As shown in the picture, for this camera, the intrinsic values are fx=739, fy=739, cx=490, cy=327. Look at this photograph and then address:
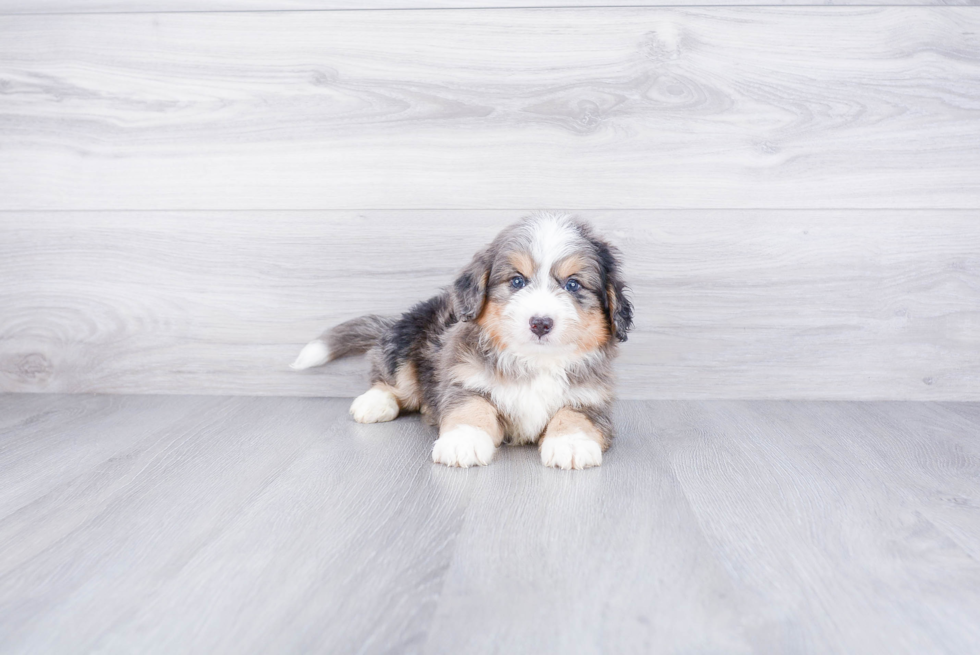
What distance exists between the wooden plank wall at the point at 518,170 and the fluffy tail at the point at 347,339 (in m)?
0.14

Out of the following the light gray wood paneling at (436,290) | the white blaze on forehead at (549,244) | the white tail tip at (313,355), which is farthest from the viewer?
the light gray wood paneling at (436,290)

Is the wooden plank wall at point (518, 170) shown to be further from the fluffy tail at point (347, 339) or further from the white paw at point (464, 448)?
the white paw at point (464, 448)

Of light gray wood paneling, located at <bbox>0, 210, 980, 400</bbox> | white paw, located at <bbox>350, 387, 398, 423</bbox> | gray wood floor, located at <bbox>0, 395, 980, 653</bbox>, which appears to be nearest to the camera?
gray wood floor, located at <bbox>0, 395, 980, 653</bbox>

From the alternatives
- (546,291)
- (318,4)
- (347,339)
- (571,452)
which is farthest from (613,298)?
(318,4)

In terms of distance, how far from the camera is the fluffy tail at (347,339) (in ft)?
8.57

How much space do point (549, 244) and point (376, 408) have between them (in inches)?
33.5

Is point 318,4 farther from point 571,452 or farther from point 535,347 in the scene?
point 571,452

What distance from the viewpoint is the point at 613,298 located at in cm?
210

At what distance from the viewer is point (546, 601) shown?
3.94 ft

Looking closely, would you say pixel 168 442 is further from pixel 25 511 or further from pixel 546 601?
pixel 546 601

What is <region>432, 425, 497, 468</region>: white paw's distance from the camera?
1925 mm

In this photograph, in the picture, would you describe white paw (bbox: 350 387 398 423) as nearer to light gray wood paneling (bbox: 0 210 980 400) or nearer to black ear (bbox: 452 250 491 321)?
light gray wood paneling (bbox: 0 210 980 400)

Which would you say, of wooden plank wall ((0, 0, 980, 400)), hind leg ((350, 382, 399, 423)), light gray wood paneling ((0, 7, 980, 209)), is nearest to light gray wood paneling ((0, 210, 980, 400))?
wooden plank wall ((0, 0, 980, 400))

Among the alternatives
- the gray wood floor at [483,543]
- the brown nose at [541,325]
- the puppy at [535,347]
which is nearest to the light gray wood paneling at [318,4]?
the puppy at [535,347]
